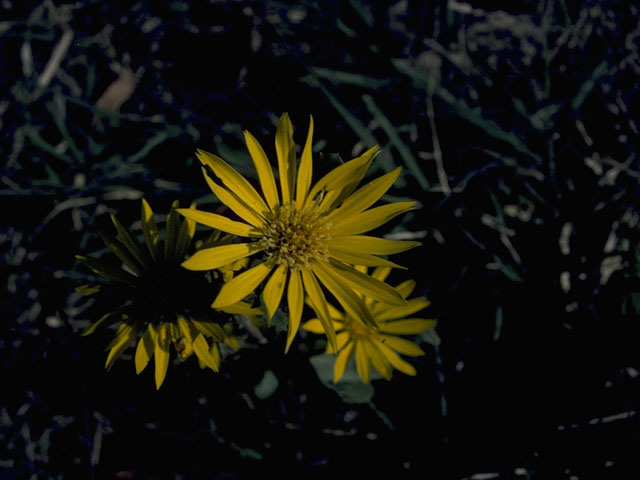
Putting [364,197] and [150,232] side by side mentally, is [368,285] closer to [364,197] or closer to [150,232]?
[364,197]

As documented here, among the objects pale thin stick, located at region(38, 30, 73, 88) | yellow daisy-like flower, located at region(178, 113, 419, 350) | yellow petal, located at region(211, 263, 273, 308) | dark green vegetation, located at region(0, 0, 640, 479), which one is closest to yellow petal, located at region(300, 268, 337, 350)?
yellow daisy-like flower, located at region(178, 113, 419, 350)

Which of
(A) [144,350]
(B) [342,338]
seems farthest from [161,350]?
(B) [342,338]

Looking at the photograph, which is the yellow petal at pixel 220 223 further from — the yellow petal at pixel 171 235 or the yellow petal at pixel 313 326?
the yellow petal at pixel 313 326

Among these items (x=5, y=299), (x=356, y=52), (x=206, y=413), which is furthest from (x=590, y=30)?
(x=5, y=299)

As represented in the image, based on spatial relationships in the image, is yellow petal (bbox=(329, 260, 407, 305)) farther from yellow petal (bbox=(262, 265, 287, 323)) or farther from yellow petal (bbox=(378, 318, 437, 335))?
yellow petal (bbox=(378, 318, 437, 335))

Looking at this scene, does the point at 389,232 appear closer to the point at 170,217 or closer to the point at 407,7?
the point at 170,217

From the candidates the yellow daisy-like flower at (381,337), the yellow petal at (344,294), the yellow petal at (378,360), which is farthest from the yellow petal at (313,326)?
the yellow petal at (344,294)
